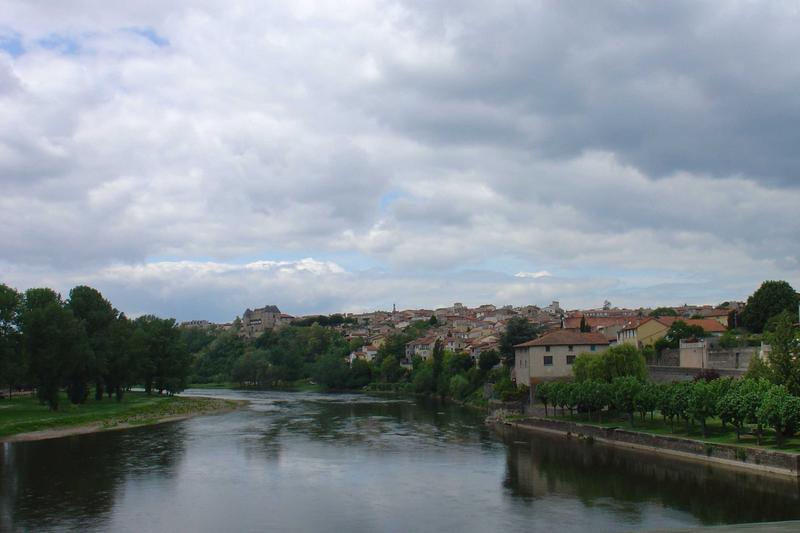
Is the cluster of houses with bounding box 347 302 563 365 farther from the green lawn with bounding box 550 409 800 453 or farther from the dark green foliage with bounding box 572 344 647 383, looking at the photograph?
the green lawn with bounding box 550 409 800 453

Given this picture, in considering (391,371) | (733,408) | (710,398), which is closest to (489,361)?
(391,371)

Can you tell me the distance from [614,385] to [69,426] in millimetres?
34624

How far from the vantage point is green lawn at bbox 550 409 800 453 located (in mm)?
30931

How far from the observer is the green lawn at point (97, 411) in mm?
47281

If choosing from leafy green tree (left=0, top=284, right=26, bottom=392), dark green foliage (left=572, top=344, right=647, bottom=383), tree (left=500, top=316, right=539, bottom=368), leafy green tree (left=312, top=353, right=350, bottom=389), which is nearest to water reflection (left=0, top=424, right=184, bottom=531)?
leafy green tree (left=0, top=284, right=26, bottom=392)

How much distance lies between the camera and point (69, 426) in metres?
48.4

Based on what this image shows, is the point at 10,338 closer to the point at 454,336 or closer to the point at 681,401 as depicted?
the point at 681,401

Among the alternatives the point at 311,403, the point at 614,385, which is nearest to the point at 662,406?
the point at 614,385

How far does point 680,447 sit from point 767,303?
122ft

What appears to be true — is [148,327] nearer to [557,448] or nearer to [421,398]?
[421,398]

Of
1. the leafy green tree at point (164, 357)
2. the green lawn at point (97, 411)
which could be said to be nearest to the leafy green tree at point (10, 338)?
the green lawn at point (97, 411)

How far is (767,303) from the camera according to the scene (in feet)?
215

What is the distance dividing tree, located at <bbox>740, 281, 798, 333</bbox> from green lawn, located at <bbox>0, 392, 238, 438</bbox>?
161 ft

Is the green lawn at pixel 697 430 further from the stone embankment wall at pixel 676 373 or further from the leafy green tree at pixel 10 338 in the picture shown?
the leafy green tree at pixel 10 338
